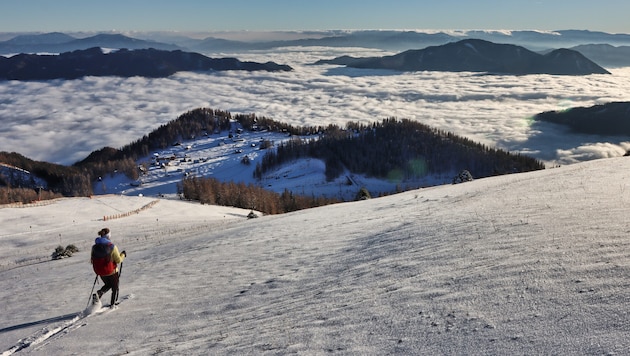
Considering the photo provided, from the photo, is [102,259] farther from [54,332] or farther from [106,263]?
[54,332]

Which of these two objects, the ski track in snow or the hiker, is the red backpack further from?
the ski track in snow

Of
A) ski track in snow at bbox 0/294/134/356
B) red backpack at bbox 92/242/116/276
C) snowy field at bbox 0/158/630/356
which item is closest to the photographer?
snowy field at bbox 0/158/630/356

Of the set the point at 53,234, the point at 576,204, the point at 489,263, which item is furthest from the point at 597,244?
the point at 53,234

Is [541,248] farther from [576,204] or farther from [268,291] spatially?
[268,291]

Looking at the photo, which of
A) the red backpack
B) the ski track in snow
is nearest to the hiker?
the red backpack

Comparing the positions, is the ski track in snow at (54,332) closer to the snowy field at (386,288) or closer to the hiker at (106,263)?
the snowy field at (386,288)

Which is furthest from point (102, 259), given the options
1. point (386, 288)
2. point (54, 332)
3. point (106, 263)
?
point (386, 288)

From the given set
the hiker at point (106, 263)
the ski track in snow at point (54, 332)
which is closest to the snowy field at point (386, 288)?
the ski track in snow at point (54, 332)
